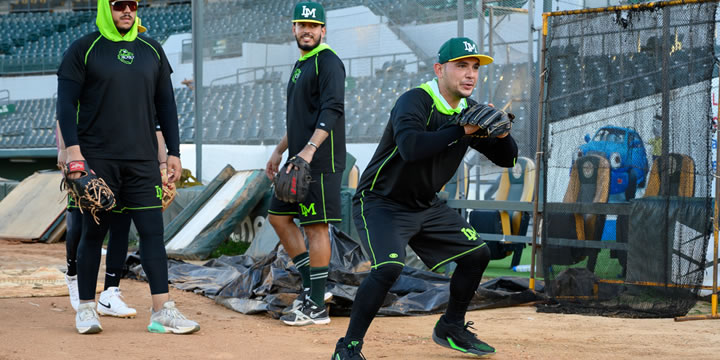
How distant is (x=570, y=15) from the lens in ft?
23.3

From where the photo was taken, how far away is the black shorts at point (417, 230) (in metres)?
4.49

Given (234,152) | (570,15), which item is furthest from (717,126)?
(234,152)

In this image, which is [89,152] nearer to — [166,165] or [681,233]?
[166,165]

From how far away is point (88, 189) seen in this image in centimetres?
492

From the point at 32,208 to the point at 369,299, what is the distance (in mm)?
11515

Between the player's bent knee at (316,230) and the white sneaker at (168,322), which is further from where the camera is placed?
the player's bent knee at (316,230)

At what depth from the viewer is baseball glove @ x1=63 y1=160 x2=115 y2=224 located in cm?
492

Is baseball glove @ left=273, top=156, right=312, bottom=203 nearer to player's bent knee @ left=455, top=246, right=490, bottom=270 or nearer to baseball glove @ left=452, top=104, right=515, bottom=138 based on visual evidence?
player's bent knee @ left=455, top=246, right=490, bottom=270

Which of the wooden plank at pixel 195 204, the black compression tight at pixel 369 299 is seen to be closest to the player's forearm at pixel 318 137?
the black compression tight at pixel 369 299

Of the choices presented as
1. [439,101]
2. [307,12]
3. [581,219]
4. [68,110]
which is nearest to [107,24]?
[68,110]

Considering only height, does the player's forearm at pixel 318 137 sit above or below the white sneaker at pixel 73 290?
above

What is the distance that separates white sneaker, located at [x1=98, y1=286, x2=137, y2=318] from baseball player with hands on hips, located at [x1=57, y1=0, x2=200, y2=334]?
2.15ft

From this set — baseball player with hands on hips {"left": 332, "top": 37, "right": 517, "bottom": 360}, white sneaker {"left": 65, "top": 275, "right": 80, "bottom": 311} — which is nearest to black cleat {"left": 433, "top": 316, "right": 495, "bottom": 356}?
baseball player with hands on hips {"left": 332, "top": 37, "right": 517, "bottom": 360}

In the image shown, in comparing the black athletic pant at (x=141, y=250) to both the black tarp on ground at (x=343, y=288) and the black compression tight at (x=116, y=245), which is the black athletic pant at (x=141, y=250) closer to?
the black compression tight at (x=116, y=245)
